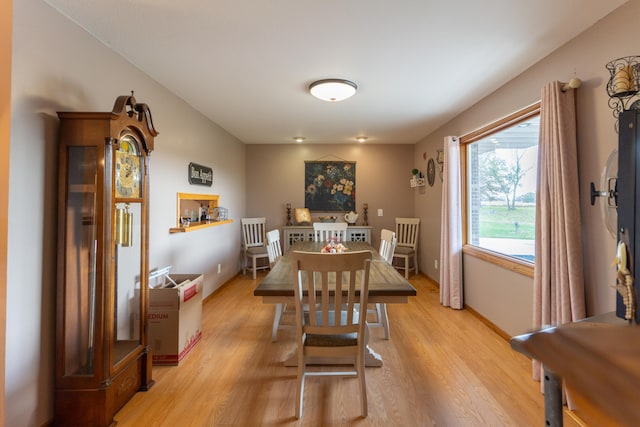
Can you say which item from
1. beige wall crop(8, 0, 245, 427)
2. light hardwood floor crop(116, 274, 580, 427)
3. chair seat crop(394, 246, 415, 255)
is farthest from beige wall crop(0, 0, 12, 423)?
chair seat crop(394, 246, 415, 255)

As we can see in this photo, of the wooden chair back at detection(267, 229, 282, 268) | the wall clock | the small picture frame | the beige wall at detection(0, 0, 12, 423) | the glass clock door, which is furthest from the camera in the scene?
the small picture frame

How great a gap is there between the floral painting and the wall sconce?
382 centimetres

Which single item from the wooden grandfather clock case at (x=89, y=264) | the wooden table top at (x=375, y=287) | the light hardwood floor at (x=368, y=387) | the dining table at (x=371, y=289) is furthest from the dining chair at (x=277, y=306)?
the wooden grandfather clock case at (x=89, y=264)

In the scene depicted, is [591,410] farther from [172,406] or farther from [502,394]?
[172,406]

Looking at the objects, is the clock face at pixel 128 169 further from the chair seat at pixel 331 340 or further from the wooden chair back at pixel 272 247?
the chair seat at pixel 331 340

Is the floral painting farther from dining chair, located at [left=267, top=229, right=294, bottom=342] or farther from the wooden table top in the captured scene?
the wooden table top

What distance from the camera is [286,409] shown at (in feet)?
5.68

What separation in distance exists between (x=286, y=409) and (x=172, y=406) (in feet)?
2.29

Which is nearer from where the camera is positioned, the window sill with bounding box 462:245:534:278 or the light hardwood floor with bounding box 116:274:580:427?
the light hardwood floor with bounding box 116:274:580:427

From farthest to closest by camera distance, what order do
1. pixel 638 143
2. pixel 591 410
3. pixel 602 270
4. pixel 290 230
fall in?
pixel 290 230
pixel 602 270
pixel 638 143
pixel 591 410

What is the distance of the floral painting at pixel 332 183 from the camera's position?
5277 mm

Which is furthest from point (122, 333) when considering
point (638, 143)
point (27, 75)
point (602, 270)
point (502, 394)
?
point (602, 270)

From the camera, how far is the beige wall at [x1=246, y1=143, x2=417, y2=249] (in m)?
5.30

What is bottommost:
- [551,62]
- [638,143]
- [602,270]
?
[602,270]
